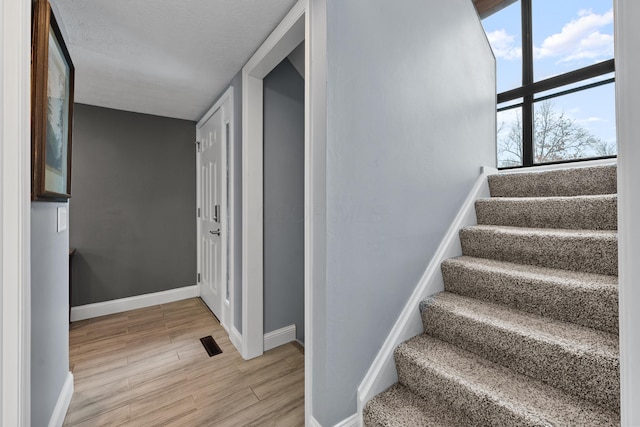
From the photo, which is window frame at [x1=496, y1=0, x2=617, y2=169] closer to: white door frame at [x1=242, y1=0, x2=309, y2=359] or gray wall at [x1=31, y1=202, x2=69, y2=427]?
white door frame at [x1=242, y1=0, x2=309, y2=359]

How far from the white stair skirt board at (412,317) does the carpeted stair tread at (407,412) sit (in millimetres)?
46

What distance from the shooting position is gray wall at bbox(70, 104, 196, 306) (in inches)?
108

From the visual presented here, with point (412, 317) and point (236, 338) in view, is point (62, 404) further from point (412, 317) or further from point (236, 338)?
point (412, 317)

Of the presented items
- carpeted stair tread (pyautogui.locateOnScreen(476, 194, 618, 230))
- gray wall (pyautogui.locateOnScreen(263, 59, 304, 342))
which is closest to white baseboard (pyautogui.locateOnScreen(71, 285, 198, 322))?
gray wall (pyautogui.locateOnScreen(263, 59, 304, 342))

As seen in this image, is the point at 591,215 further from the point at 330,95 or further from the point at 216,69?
the point at 216,69

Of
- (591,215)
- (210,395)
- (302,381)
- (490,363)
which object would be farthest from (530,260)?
(210,395)

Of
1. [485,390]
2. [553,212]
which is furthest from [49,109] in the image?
[553,212]

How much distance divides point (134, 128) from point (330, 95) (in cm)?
269

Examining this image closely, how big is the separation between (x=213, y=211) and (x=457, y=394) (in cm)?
245

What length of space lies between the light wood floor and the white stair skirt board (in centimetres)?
48

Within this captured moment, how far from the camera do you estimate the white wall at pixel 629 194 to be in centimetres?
57

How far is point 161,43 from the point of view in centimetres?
175

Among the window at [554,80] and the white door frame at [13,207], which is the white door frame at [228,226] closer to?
the white door frame at [13,207]

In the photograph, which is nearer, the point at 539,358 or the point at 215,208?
the point at 539,358
